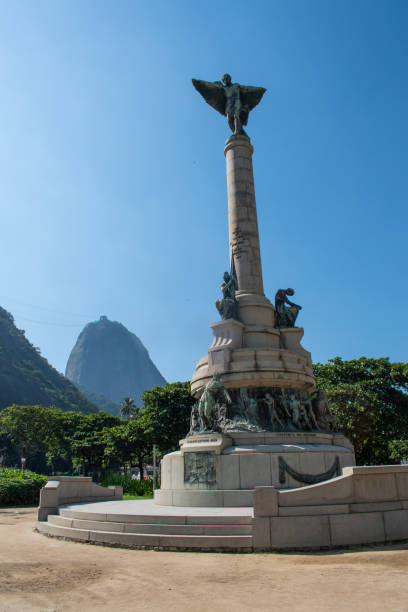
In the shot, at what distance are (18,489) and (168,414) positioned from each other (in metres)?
15.1

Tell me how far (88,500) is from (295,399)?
8450 millimetres

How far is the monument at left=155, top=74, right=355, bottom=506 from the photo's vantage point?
13.1m

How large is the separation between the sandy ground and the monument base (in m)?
3.67

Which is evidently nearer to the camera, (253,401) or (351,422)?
(253,401)

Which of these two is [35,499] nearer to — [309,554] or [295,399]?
[295,399]

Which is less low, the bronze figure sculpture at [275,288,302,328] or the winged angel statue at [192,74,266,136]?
the winged angel statue at [192,74,266,136]

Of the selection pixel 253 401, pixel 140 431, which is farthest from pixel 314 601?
pixel 140 431

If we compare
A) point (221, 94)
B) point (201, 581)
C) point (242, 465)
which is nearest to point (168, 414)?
point (221, 94)

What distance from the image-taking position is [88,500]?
56.0ft

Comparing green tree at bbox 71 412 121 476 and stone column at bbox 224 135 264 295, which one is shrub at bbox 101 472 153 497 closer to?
stone column at bbox 224 135 264 295

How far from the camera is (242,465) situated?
514 inches

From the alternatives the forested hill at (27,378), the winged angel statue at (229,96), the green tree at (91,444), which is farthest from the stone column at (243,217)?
the forested hill at (27,378)

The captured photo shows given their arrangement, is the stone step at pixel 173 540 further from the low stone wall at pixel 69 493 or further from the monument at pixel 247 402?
the low stone wall at pixel 69 493

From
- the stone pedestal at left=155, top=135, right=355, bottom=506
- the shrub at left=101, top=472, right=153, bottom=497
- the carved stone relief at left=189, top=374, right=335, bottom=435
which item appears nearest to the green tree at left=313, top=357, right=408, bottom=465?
the shrub at left=101, top=472, right=153, bottom=497
